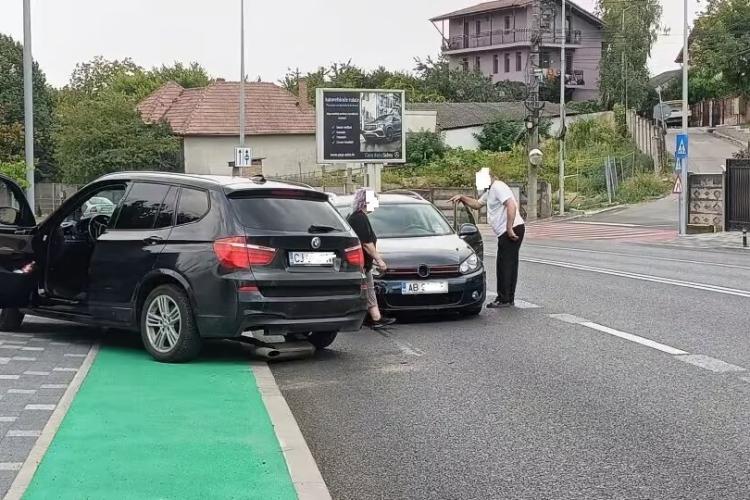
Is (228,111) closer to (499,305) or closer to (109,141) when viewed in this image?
(109,141)

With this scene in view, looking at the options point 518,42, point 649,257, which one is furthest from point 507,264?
point 518,42

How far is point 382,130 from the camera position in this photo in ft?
145

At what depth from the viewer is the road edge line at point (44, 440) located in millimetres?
5258

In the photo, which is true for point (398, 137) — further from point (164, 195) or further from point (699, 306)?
point (164, 195)

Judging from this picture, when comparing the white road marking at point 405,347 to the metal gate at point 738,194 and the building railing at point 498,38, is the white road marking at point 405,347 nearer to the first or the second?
the metal gate at point 738,194

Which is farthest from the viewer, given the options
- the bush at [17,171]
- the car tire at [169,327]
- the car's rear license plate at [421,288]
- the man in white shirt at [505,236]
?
the bush at [17,171]

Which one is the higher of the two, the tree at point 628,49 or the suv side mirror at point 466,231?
the tree at point 628,49

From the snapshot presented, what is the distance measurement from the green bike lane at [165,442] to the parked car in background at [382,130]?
117 ft

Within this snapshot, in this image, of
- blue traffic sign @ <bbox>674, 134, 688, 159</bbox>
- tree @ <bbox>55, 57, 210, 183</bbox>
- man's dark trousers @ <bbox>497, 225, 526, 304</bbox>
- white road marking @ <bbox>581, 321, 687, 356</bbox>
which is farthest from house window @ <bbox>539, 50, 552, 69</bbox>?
white road marking @ <bbox>581, 321, 687, 356</bbox>

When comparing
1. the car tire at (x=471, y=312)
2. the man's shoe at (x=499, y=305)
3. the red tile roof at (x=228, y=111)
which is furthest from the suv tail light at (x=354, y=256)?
the red tile roof at (x=228, y=111)

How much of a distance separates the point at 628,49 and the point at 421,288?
71.1 meters

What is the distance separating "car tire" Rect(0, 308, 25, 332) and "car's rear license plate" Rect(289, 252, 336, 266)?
362 cm

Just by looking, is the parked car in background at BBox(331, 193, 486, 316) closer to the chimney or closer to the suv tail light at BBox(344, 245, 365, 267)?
the suv tail light at BBox(344, 245, 365, 267)

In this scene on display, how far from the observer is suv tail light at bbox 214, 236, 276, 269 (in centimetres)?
895
